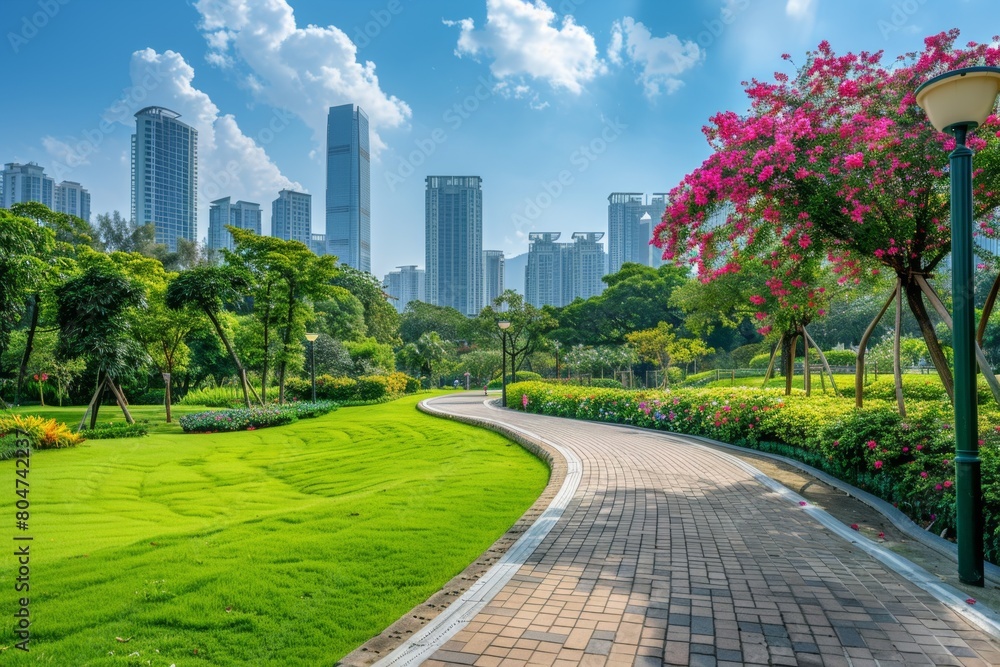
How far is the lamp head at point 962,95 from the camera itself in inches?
154

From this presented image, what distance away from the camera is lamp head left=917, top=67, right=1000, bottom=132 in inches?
154

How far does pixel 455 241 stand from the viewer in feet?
306

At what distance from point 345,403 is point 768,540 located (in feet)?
80.6

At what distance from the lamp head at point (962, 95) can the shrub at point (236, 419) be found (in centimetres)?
1890

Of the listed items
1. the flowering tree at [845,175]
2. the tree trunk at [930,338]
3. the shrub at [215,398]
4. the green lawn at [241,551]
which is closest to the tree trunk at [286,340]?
the shrub at [215,398]

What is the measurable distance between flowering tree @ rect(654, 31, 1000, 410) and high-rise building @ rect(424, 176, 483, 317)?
75.8 meters

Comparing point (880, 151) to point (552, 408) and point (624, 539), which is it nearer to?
point (624, 539)

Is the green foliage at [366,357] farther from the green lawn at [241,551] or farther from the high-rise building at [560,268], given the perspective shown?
the high-rise building at [560,268]

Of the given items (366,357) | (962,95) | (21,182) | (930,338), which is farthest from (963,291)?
(21,182)

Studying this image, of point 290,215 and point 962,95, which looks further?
point 290,215

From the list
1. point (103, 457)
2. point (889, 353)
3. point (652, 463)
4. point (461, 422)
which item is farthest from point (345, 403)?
point (889, 353)

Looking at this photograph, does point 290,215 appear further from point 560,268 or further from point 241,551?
point 241,551

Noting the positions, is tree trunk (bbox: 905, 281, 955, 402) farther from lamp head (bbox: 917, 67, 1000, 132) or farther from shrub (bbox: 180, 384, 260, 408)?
shrub (bbox: 180, 384, 260, 408)

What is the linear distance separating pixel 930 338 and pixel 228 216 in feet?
375
